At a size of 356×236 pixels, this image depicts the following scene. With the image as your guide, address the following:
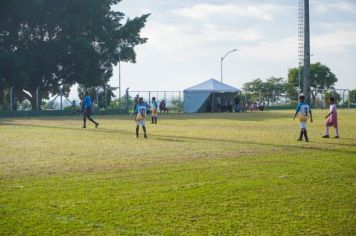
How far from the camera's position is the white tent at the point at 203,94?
56312mm

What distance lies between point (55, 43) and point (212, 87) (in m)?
17.2

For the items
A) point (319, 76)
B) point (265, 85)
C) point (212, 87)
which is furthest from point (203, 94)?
point (319, 76)

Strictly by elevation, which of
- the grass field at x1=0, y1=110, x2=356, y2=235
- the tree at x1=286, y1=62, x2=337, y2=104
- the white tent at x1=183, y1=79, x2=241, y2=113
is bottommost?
the grass field at x1=0, y1=110, x2=356, y2=235

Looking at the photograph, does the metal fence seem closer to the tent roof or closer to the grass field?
the tent roof

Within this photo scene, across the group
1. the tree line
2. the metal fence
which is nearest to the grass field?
the metal fence

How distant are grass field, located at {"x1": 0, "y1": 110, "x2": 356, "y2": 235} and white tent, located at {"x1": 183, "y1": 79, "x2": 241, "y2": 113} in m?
41.5

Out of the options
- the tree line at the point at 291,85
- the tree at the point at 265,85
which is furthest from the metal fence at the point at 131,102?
the tree at the point at 265,85

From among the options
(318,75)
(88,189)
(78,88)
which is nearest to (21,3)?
(78,88)

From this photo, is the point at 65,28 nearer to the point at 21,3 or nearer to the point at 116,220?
the point at 21,3

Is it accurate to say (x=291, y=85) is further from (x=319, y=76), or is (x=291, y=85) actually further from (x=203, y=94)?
(x=203, y=94)

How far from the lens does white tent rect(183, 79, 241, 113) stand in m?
56.3

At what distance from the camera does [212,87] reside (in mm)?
55969

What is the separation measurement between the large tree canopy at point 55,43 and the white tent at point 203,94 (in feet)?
32.0

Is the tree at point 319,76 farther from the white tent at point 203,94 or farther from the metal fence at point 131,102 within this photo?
the white tent at point 203,94
